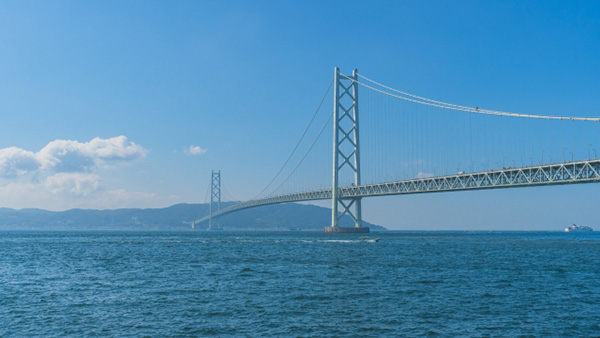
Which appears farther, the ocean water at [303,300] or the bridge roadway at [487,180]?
the bridge roadway at [487,180]

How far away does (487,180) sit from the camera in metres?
68.0

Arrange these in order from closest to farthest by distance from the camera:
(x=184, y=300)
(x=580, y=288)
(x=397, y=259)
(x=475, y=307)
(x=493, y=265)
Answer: (x=475, y=307) < (x=184, y=300) < (x=580, y=288) < (x=493, y=265) < (x=397, y=259)

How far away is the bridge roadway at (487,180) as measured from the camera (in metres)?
54.1

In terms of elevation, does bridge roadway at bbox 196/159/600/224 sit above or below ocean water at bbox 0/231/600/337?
above

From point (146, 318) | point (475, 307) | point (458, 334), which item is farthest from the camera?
point (475, 307)

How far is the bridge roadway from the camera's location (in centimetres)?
5406

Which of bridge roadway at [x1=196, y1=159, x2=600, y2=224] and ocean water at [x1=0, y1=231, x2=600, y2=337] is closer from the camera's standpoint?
ocean water at [x1=0, y1=231, x2=600, y2=337]

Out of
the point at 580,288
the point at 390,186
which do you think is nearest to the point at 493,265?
the point at 580,288

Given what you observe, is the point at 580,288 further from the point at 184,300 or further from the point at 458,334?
the point at 184,300

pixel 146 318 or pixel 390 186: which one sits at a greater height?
pixel 390 186

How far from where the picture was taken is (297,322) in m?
16.6

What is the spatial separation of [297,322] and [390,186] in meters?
69.3

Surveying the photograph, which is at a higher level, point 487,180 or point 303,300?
point 487,180

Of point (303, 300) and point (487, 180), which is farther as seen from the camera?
point (487, 180)
